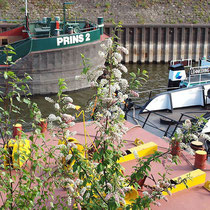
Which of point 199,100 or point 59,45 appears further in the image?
point 59,45

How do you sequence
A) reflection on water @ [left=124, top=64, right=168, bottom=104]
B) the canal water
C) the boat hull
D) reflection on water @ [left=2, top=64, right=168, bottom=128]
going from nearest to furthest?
1. reflection on water @ [left=2, top=64, right=168, bottom=128]
2. the canal water
3. the boat hull
4. reflection on water @ [left=124, top=64, right=168, bottom=104]

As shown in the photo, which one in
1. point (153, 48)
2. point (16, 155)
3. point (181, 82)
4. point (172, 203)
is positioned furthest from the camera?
point (153, 48)

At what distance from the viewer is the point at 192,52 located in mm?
39188

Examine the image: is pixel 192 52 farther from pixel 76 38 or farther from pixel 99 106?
pixel 99 106

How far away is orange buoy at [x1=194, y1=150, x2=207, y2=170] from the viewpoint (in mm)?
9852

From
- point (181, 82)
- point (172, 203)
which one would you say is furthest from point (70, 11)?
point (172, 203)

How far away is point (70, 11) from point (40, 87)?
2095 centimetres

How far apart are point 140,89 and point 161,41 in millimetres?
11540

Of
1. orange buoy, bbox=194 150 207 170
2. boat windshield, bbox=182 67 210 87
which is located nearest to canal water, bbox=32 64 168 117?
boat windshield, bbox=182 67 210 87

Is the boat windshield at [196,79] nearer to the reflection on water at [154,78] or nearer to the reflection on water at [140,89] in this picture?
the reflection on water at [140,89]

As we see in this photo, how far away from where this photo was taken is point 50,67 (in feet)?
87.8

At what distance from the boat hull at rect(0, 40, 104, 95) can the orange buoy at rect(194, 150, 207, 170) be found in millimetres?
17180

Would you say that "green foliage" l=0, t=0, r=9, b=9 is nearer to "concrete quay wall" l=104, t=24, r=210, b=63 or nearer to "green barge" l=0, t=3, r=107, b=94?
"concrete quay wall" l=104, t=24, r=210, b=63

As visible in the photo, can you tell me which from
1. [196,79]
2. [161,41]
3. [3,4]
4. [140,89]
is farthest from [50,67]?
[3,4]
